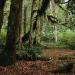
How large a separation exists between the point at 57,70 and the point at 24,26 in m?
20.2

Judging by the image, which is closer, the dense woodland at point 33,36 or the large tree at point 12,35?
the large tree at point 12,35

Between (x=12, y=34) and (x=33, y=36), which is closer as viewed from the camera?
(x=12, y=34)

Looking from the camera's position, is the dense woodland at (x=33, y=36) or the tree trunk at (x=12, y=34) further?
the dense woodland at (x=33, y=36)

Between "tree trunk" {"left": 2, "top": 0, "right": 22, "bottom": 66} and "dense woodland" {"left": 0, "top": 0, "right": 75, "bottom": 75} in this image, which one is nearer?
"tree trunk" {"left": 2, "top": 0, "right": 22, "bottom": 66}

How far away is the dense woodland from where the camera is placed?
679 inches

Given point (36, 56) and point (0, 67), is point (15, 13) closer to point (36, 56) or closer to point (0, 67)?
point (0, 67)

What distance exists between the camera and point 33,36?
3180cm

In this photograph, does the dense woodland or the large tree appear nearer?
the large tree

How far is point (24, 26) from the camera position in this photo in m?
35.2

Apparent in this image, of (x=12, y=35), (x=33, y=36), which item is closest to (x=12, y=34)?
(x=12, y=35)

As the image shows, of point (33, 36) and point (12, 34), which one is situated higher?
point (12, 34)

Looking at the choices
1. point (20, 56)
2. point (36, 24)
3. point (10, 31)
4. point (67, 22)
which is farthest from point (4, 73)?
point (67, 22)

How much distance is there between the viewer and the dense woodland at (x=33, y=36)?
56.6 ft

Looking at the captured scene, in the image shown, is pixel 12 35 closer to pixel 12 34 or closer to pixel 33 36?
pixel 12 34
